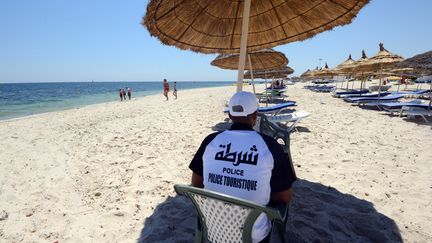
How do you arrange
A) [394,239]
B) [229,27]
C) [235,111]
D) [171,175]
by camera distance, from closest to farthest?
[235,111] → [394,239] → [229,27] → [171,175]

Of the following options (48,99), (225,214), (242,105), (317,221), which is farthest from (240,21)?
(48,99)

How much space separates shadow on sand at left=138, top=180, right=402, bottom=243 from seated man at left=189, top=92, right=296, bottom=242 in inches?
54.4

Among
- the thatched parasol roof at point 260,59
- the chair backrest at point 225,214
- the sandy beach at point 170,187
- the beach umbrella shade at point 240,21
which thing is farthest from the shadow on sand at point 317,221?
the thatched parasol roof at point 260,59

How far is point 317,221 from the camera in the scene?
306 cm

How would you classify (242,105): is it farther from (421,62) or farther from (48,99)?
(48,99)

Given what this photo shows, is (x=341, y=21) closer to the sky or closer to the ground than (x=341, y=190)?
closer to the sky

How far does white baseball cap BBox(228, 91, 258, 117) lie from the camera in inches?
69.4

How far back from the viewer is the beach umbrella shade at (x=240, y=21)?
3.33 metres

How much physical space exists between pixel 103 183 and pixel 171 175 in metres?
1.17

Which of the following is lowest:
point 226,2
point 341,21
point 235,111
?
point 235,111

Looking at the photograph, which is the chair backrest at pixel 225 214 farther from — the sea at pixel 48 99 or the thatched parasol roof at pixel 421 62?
the sea at pixel 48 99

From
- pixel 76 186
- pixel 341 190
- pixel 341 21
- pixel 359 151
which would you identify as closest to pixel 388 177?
pixel 341 190

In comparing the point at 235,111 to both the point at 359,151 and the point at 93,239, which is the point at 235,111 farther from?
the point at 359,151

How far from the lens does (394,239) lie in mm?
2723
